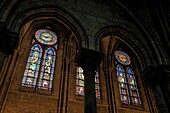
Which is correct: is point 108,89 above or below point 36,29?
below

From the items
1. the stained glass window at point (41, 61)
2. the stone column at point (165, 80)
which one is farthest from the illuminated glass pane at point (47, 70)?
the stone column at point (165, 80)

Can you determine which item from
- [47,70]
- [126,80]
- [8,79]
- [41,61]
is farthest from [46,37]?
[126,80]

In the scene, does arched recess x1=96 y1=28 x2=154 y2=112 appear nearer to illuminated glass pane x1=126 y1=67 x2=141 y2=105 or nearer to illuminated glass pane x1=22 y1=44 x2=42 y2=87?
illuminated glass pane x1=126 y1=67 x2=141 y2=105

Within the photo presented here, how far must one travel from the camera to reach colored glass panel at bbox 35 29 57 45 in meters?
11.2

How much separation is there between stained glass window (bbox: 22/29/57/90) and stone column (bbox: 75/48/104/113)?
15.3ft

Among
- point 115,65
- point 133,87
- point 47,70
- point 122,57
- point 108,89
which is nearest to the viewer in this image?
point 47,70

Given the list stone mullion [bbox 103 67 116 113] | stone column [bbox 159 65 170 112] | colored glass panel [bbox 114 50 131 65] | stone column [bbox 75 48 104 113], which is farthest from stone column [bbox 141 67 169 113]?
colored glass panel [bbox 114 50 131 65]

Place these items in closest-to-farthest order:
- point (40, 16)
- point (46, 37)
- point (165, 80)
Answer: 1. point (165, 80)
2. point (40, 16)
3. point (46, 37)

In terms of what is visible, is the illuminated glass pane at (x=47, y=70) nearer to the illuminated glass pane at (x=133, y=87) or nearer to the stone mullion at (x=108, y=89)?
the stone mullion at (x=108, y=89)

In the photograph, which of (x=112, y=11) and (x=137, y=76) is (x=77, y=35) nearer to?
(x=112, y=11)

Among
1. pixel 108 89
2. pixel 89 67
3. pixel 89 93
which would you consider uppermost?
pixel 108 89

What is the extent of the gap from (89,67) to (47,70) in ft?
17.2

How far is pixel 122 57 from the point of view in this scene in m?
13.1

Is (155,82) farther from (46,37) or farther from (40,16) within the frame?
(46,37)
